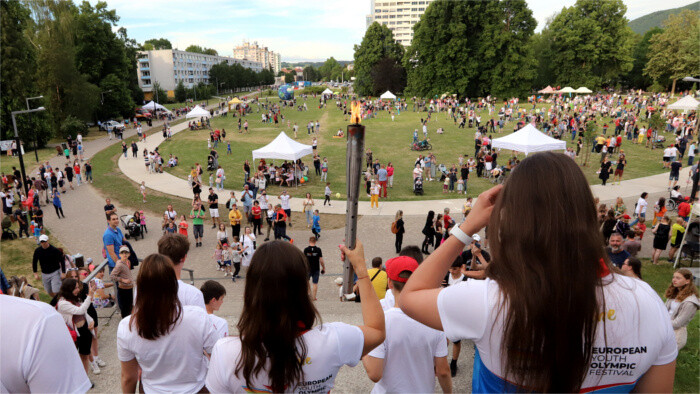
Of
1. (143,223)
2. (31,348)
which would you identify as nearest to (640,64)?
(143,223)

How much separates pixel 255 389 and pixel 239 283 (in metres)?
10.6

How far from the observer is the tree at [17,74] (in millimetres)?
31719

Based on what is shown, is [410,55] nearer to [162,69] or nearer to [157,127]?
[157,127]

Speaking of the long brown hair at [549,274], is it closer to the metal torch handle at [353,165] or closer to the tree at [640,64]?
the metal torch handle at [353,165]

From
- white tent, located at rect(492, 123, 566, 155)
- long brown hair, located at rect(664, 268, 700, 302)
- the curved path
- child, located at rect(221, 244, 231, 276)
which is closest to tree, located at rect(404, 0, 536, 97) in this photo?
the curved path

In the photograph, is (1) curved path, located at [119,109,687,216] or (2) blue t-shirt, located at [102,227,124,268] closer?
(2) blue t-shirt, located at [102,227,124,268]

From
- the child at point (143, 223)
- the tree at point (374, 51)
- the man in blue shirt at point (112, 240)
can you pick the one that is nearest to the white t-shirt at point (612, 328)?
the man in blue shirt at point (112, 240)

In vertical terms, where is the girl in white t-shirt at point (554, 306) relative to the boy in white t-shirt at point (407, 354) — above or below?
above

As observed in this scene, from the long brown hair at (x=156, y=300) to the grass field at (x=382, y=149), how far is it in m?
16.0

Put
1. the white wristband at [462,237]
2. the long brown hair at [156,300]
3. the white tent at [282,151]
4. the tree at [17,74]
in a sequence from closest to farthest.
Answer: the white wristband at [462,237] → the long brown hair at [156,300] → the white tent at [282,151] → the tree at [17,74]

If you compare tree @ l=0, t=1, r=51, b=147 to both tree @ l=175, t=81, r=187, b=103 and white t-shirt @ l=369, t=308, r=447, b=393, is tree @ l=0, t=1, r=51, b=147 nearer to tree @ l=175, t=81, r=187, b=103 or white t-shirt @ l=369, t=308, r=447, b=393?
white t-shirt @ l=369, t=308, r=447, b=393

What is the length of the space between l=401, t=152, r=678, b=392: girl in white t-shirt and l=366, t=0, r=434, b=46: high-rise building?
655 ft

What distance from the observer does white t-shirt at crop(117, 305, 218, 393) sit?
275 centimetres

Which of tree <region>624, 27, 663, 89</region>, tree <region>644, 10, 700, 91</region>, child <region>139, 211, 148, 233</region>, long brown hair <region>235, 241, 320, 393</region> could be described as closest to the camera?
long brown hair <region>235, 241, 320, 393</region>
